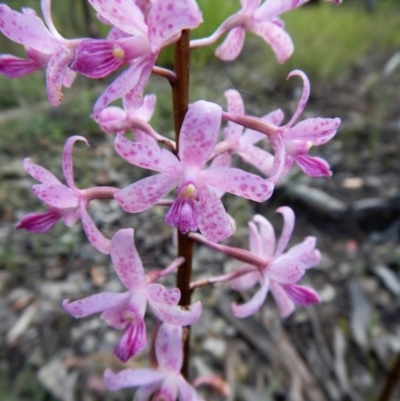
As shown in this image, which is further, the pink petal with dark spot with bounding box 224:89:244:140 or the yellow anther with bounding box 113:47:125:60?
the pink petal with dark spot with bounding box 224:89:244:140

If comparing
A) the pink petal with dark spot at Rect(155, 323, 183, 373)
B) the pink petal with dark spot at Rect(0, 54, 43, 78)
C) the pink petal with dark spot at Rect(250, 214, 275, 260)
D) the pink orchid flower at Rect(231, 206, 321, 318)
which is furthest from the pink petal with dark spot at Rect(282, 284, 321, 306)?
the pink petal with dark spot at Rect(0, 54, 43, 78)

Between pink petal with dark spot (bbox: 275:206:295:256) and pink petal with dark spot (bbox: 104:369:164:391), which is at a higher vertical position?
pink petal with dark spot (bbox: 275:206:295:256)

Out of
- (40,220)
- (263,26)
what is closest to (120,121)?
(40,220)

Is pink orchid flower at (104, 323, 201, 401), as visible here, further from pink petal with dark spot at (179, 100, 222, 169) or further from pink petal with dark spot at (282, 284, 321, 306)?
pink petal with dark spot at (179, 100, 222, 169)

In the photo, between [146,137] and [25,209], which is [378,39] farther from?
[146,137]

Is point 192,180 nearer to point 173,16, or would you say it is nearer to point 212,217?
point 212,217

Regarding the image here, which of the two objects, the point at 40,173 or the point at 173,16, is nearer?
the point at 173,16

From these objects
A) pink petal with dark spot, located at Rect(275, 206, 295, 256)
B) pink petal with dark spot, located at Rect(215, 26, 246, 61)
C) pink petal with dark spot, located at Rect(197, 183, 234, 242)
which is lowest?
pink petal with dark spot, located at Rect(275, 206, 295, 256)
